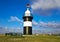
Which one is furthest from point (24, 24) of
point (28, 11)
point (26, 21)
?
point (28, 11)

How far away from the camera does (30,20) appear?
43.0 metres

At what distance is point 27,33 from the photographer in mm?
41938

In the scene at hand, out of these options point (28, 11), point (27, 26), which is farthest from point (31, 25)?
point (28, 11)

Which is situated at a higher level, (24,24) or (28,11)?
(28,11)

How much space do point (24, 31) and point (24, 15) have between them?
4.61 metres

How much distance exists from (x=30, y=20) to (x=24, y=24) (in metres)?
2.03

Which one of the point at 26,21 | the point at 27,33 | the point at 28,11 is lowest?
the point at 27,33

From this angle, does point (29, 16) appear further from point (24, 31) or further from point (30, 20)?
point (24, 31)

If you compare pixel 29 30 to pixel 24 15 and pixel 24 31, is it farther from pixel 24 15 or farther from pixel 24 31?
pixel 24 15

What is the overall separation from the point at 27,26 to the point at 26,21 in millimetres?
1426

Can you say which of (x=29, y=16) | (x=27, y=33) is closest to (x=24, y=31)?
(x=27, y=33)

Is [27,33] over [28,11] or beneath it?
beneath

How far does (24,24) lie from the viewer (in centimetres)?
4284

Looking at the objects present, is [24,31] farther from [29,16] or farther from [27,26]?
[29,16]
